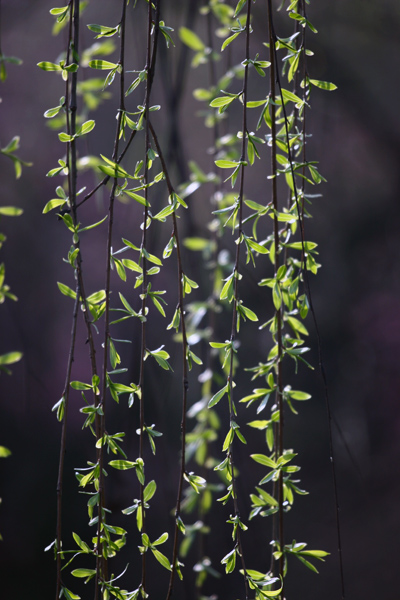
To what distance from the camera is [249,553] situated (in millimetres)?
929

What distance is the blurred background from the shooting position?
0.88 meters

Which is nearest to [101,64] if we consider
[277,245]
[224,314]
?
[277,245]

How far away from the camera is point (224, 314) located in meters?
0.93

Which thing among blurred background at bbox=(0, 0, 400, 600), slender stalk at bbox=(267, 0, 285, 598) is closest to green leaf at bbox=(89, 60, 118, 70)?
slender stalk at bbox=(267, 0, 285, 598)

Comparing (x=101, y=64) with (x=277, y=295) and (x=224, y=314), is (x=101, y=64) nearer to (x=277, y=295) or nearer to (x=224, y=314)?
(x=277, y=295)

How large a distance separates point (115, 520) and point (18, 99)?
0.76 metres

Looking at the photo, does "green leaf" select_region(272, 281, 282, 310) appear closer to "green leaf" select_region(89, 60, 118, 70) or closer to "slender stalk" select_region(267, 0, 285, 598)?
"slender stalk" select_region(267, 0, 285, 598)

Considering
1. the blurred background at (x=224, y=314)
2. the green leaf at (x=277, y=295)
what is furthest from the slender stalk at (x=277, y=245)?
the blurred background at (x=224, y=314)

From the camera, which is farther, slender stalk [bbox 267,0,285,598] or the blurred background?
the blurred background

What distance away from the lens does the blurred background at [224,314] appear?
34.8 inches

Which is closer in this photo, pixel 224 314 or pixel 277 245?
pixel 277 245

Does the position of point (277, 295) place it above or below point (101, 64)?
below

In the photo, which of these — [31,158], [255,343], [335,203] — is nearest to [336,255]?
[335,203]

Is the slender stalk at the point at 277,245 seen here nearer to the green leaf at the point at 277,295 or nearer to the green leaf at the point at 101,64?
the green leaf at the point at 277,295
